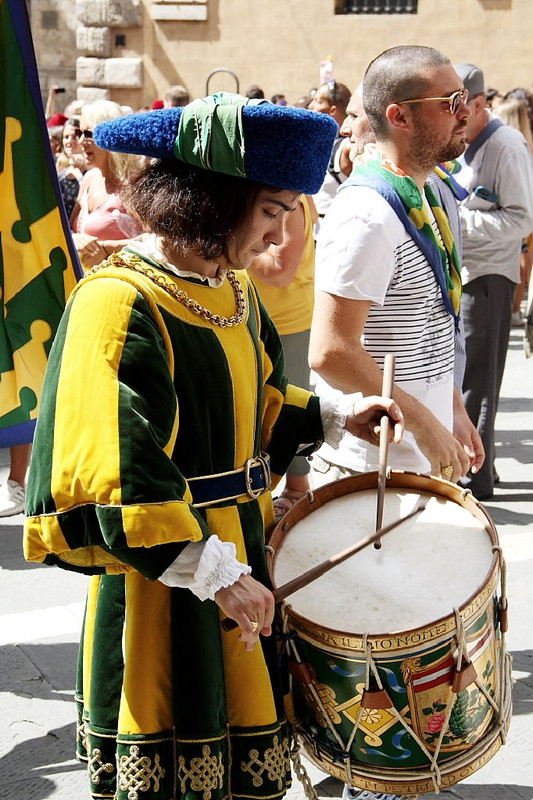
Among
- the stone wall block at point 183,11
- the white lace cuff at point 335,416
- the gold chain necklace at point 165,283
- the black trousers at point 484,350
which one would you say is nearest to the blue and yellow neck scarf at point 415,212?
the white lace cuff at point 335,416

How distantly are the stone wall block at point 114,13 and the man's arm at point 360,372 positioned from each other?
15.8 meters

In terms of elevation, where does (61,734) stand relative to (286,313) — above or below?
below

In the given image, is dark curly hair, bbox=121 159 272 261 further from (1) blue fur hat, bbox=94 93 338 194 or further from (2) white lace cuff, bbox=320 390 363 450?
(2) white lace cuff, bbox=320 390 363 450

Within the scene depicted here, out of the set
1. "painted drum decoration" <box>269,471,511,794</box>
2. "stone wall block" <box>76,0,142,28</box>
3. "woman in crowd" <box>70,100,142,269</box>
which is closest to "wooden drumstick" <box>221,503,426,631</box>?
"painted drum decoration" <box>269,471,511,794</box>

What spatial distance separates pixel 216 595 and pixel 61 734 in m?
1.58

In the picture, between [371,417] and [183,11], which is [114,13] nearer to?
[183,11]

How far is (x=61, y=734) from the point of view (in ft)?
10.2

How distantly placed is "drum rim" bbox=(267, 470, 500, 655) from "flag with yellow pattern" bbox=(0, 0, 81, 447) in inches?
41.1

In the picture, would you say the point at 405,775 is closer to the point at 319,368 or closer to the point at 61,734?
the point at 319,368

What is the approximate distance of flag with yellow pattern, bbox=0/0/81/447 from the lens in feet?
9.47

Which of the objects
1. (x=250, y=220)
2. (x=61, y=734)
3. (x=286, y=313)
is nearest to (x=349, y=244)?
(x=250, y=220)

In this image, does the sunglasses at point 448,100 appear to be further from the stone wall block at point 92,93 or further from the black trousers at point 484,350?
the stone wall block at point 92,93

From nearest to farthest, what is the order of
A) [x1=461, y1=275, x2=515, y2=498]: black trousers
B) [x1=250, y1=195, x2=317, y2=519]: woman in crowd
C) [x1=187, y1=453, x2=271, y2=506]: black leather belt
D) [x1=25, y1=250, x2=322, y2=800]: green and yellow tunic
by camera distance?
[x1=25, y1=250, x2=322, y2=800]: green and yellow tunic < [x1=187, y1=453, x2=271, y2=506]: black leather belt < [x1=250, y1=195, x2=317, y2=519]: woman in crowd < [x1=461, y1=275, x2=515, y2=498]: black trousers

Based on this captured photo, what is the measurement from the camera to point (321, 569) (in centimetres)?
196
